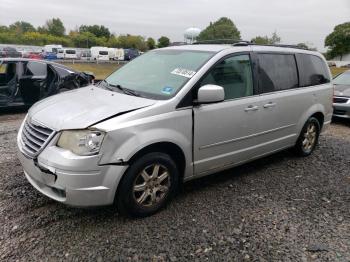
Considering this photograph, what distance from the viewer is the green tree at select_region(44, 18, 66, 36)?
118750 mm

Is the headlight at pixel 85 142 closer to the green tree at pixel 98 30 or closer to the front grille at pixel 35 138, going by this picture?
the front grille at pixel 35 138

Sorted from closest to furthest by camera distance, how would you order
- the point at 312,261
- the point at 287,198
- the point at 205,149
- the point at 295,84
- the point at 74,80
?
the point at 312,261
the point at 205,149
the point at 287,198
the point at 295,84
the point at 74,80

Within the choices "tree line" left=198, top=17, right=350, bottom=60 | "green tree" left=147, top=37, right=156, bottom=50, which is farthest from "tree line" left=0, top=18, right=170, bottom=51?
"tree line" left=198, top=17, right=350, bottom=60

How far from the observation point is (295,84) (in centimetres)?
527

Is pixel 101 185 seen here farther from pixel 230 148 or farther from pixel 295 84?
pixel 295 84

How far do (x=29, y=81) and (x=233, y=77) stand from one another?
608 centimetres

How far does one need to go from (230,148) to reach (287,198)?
0.93 metres

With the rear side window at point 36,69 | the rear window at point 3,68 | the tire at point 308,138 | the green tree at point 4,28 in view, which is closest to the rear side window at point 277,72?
the tire at point 308,138

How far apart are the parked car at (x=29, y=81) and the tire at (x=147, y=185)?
5845 millimetres

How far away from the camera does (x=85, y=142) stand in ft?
10.3

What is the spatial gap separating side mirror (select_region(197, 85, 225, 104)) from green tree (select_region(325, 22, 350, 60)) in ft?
271

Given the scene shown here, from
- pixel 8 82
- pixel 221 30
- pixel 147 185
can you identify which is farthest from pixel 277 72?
pixel 221 30

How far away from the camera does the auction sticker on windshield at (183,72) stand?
392 cm

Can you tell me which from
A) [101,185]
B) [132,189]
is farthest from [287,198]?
[101,185]
